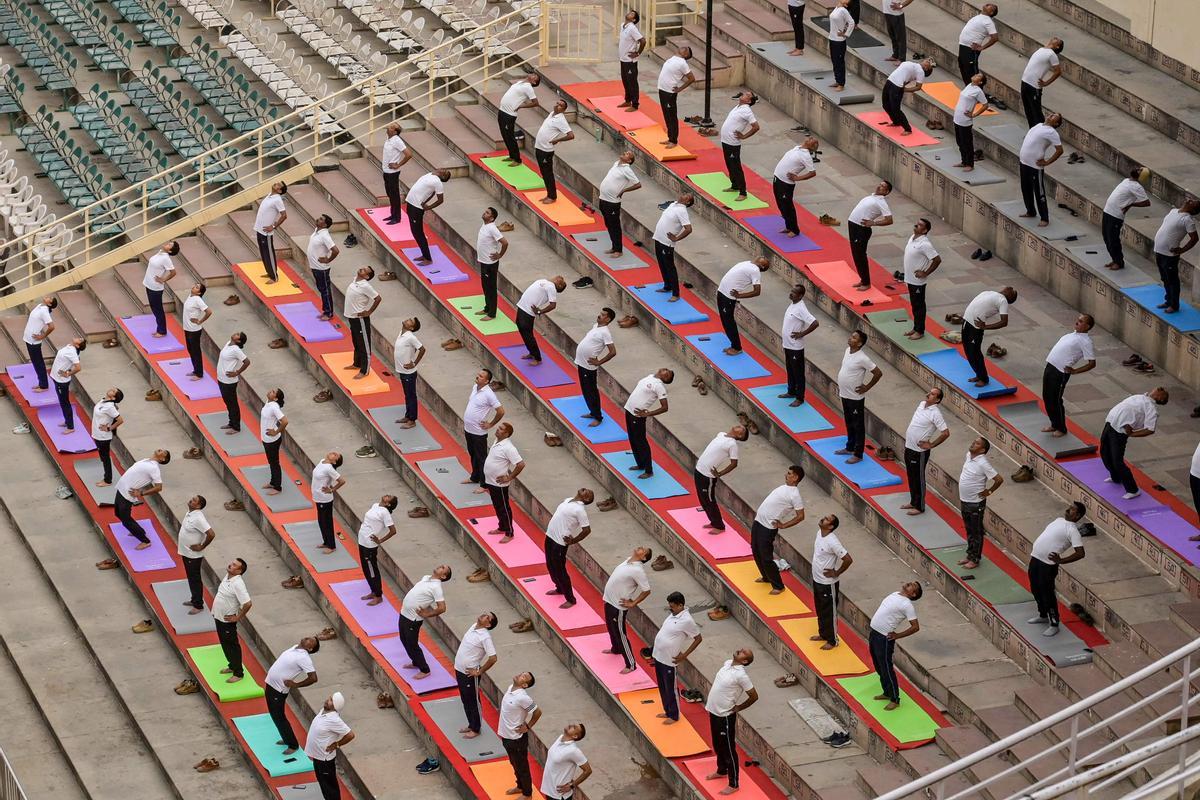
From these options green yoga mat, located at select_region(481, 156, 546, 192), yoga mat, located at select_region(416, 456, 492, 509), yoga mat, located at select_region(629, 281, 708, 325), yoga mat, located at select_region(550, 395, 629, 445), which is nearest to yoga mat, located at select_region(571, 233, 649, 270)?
yoga mat, located at select_region(629, 281, 708, 325)

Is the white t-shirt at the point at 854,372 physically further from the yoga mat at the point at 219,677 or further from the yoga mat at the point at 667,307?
the yoga mat at the point at 219,677

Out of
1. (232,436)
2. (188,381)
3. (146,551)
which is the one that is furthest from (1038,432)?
(188,381)

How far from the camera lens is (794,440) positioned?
21.9 m

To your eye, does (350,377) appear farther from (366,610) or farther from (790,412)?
(790,412)

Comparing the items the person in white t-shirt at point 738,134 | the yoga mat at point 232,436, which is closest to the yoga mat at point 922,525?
the person in white t-shirt at point 738,134

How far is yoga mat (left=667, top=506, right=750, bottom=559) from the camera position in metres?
20.9

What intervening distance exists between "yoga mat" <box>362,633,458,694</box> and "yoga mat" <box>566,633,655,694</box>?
115cm

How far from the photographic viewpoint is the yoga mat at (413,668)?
20.2 metres

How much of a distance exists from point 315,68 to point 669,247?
364 inches

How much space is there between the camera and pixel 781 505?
19641 mm

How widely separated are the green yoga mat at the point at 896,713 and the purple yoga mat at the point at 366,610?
4.28 metres

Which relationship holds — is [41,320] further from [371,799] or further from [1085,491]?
[1085,491]

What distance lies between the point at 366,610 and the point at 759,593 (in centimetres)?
367

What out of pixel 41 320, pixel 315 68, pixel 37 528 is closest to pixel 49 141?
pixel 315 68
